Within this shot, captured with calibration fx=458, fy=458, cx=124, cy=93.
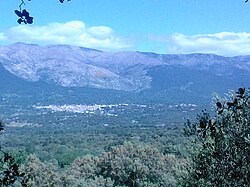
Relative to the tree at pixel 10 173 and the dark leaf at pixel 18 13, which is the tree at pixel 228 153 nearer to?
the tree at pixel 10 173

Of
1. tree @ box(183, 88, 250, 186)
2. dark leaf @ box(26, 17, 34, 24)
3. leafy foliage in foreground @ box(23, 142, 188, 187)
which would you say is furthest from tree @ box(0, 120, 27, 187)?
leafy foliage in foreground @ box(23, 142, 188, 187)

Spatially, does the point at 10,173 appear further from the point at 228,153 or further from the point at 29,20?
the point at 228,153

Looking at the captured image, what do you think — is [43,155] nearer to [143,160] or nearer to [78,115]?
[143,160]

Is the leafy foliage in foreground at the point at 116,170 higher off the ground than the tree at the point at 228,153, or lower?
lower

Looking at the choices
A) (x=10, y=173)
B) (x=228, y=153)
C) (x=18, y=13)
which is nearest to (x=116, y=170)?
(x=228, y=153)

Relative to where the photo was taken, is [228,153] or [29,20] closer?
[29,20]

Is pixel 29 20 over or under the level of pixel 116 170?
over

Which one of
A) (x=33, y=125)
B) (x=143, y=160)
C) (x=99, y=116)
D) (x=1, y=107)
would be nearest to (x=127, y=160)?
(x=143, y=160)

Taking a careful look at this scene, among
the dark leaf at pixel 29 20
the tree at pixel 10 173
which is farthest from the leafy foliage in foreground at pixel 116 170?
the dark leaf at pixel 29 20

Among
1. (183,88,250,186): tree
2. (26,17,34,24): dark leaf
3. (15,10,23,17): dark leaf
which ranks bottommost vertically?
(183,88,250,186): tree

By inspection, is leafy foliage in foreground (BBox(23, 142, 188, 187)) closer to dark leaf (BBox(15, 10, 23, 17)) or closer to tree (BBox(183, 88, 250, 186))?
tree (BBox(183, 88, 250, 186))

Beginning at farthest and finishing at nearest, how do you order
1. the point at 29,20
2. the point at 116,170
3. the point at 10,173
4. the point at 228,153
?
the point at 116,170, the point at 228,153, the point at 10,173, the point at 29,20

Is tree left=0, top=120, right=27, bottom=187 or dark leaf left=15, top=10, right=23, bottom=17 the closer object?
dark leaf left=15, top=10, right=23, bottom=17

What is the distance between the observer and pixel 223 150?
22.1 ft
